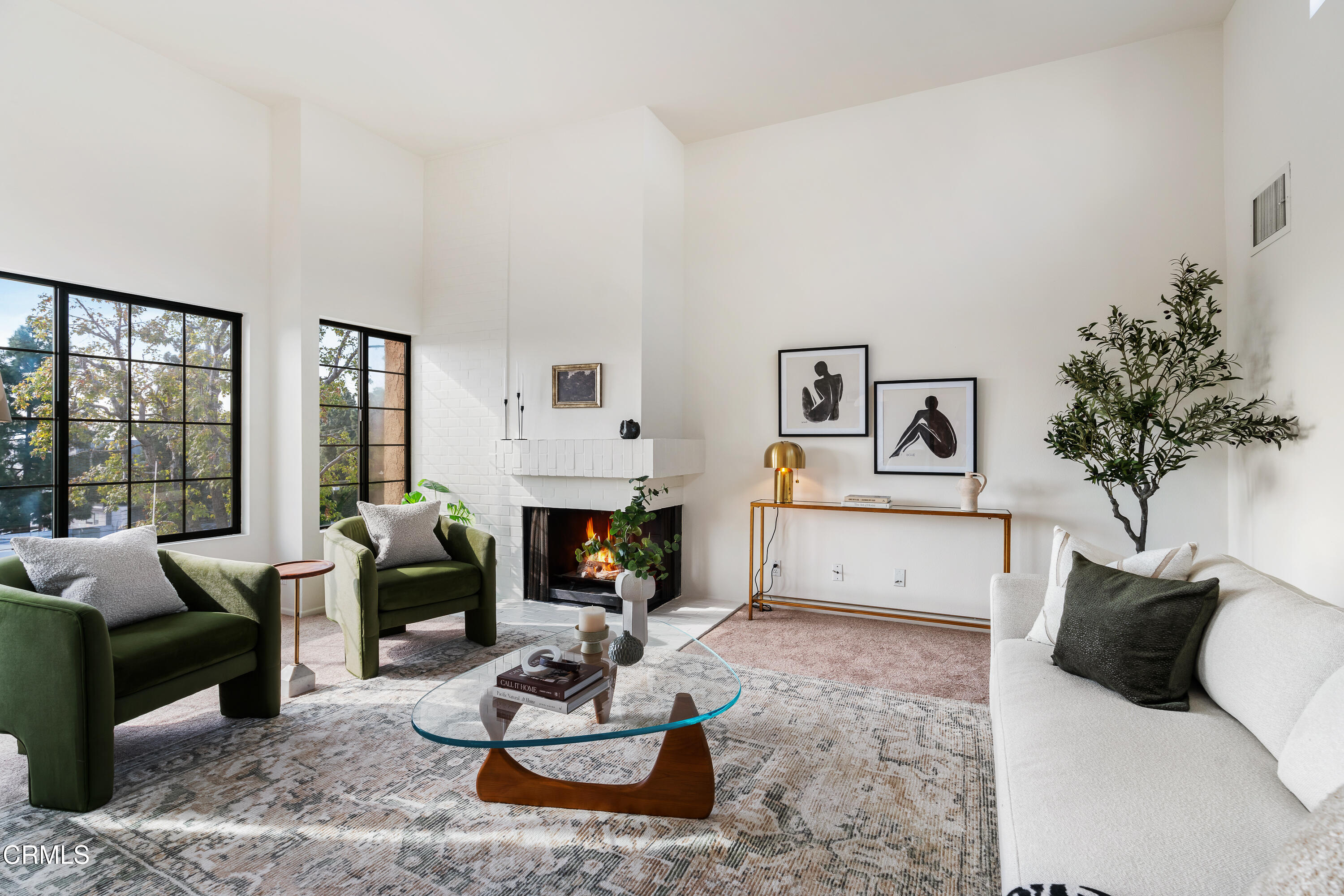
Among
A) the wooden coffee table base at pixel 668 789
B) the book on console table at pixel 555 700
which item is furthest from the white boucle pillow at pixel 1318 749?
the book on console table at pixel 555 700

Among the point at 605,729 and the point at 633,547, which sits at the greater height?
the point at 633,547

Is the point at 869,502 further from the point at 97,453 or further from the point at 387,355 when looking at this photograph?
the point at 97,453

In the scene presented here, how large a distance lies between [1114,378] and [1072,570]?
5.98ft

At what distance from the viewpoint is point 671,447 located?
4.71 meters

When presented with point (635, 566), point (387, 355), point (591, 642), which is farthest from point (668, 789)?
point (387, 355)

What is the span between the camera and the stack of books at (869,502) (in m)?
4.35

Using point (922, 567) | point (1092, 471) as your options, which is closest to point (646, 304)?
point (922, 567)

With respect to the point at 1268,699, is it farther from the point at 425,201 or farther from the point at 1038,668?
the point at 425,201

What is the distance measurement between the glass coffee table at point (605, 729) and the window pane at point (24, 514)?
2.87 meters

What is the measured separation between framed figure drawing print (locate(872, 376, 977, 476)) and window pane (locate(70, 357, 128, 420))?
4623 millimetres

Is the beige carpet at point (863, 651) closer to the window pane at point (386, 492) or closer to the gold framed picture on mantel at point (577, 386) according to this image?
the gold framed picture on mantel at point (577, 386)

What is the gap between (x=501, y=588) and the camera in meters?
5.24

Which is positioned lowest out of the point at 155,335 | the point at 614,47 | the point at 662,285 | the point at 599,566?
the point at 599,566

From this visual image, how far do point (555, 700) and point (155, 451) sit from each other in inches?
139
